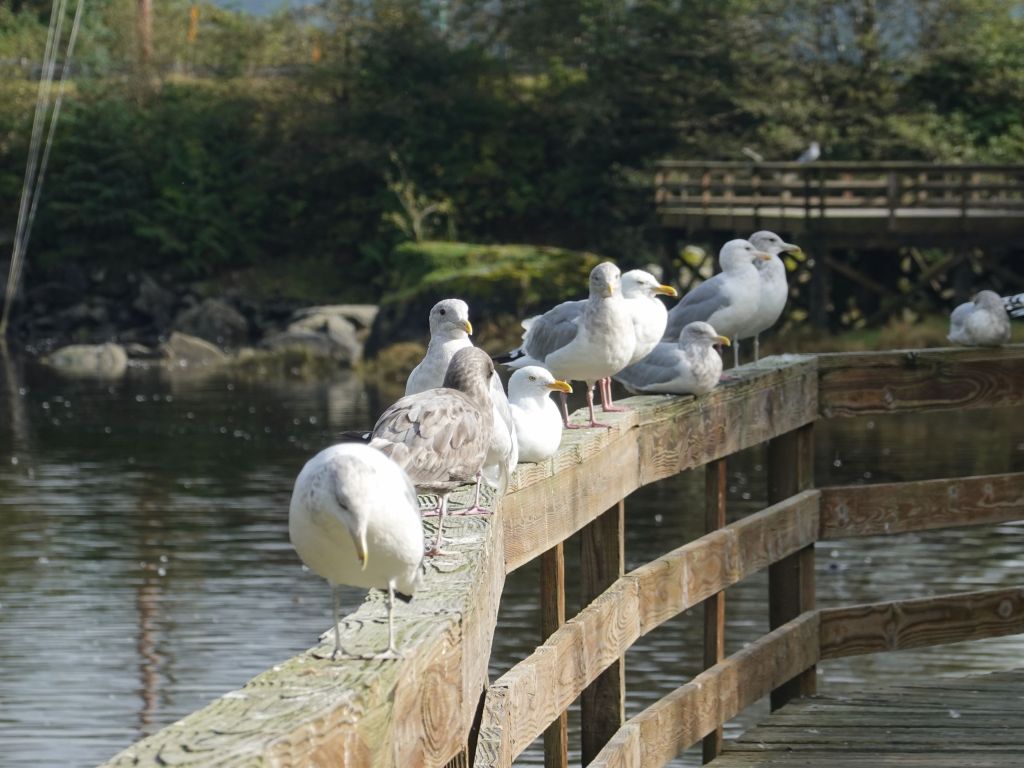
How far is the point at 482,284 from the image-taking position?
1339 inches

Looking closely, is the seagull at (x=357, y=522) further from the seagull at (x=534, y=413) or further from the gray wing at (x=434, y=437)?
the seagull at (x=534, y=413)

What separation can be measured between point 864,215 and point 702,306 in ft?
72.0

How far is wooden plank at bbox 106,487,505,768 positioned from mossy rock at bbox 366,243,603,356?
1136 inches

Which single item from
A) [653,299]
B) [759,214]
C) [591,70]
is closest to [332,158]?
[591,70]

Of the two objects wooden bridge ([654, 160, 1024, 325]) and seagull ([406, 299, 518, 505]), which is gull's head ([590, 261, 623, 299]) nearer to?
seagull ([406, 299, 518, 505])

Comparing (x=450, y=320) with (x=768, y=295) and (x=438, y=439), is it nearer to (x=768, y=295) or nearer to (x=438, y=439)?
(x=438, y=439)

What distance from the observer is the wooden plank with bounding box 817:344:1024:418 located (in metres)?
6.97

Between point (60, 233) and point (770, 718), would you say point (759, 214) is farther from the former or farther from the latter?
point (770, 718)

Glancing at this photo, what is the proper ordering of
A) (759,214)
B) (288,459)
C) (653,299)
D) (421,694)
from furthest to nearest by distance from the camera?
(759,214)
(288,459)
(653,299)
(421,694)

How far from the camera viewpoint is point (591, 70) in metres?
38.7

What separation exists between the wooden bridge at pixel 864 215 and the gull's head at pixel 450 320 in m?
24.6

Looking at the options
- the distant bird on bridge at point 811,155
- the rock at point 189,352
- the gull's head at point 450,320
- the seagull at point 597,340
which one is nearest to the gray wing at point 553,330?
the seagull at point 597,340

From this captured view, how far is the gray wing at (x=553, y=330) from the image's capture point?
22.2ft

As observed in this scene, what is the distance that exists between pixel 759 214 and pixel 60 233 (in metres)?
19.1
